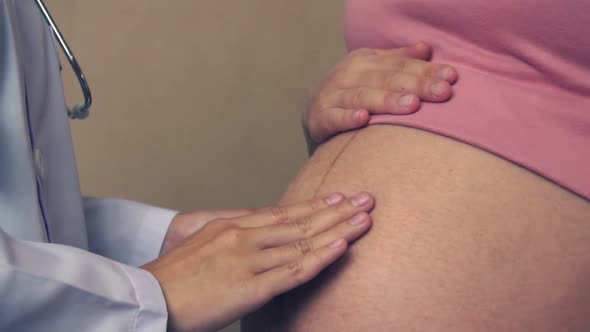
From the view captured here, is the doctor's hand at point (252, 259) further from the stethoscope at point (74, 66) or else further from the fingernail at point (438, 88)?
the stethoscope at point (74, 66)

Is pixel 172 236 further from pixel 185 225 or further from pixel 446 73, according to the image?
pixel 446 73

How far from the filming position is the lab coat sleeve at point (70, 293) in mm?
528

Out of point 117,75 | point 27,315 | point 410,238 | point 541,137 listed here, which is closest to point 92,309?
point 27,315

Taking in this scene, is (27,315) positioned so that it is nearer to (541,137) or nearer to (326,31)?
(541,137)

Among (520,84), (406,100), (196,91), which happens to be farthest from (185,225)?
(196,91)

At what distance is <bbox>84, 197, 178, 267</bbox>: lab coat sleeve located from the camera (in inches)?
36.5

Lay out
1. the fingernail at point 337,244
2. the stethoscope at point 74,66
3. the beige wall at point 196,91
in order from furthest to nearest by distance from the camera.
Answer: the beige wall at point 196,91
the stethoscope at point 74,66
the fingernail at point 337,244

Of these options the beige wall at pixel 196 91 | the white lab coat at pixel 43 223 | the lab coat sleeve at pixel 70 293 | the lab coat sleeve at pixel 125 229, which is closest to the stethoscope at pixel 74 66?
the white lab coat at pixel 43 223

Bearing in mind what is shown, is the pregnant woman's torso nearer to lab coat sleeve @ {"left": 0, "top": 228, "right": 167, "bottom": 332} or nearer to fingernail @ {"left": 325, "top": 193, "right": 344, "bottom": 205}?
Answer: fingernail @ {"left": 325, "top": 193, "right": 344, "bottom": 205}

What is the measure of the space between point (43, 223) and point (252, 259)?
235mm

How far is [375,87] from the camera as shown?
76cm

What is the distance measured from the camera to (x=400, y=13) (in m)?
0.77

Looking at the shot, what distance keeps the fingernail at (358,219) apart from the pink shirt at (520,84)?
0.12 meters

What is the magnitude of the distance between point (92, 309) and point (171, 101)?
1.15 m
